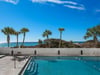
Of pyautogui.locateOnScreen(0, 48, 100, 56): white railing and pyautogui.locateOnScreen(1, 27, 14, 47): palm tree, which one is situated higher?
pyautogui.locateOnScreen(1, 27, 14, 47): palm tree

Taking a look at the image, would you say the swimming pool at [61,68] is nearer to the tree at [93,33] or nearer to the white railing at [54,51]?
the white railing at [54,51]

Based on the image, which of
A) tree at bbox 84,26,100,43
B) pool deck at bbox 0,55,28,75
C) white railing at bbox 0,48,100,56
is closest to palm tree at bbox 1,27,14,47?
white railing at bbox 0,48,100,56

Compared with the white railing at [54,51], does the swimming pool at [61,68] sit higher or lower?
lower

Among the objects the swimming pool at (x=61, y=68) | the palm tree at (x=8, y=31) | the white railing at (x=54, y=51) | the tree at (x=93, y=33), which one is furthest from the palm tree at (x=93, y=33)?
the palm tree at (x=8, y=31)

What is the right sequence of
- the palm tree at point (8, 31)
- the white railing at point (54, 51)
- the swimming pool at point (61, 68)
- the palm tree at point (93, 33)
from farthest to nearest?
the palm tree at point (93, 33) < the palm tree at point (8, 31) < the white railing at point (54, 51) < the swimming pool at point (61, 68)

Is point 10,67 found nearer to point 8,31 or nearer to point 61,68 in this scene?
point 61,68

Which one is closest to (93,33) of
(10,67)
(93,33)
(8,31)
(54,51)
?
(93,33)

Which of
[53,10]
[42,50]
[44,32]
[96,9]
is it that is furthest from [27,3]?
[44,32]

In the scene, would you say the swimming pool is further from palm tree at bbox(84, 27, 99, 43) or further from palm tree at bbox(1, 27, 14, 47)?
palm tree at bbox(84, 27, 99, 43)

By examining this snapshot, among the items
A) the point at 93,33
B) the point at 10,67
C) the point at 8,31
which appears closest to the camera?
the point at 10,67

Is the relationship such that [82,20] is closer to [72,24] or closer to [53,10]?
[72,24]

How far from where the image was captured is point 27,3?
78.7 ft

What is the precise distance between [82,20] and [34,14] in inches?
395

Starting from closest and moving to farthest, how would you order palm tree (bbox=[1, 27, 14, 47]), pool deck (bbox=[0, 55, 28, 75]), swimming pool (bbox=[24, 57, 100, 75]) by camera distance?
pool deck (bbox=[0, 55, 28, 75]) → swimming pool (bbox=[24, 57, 100, 75]) → palm tree (bbox=[1, 27, 14, 47])
